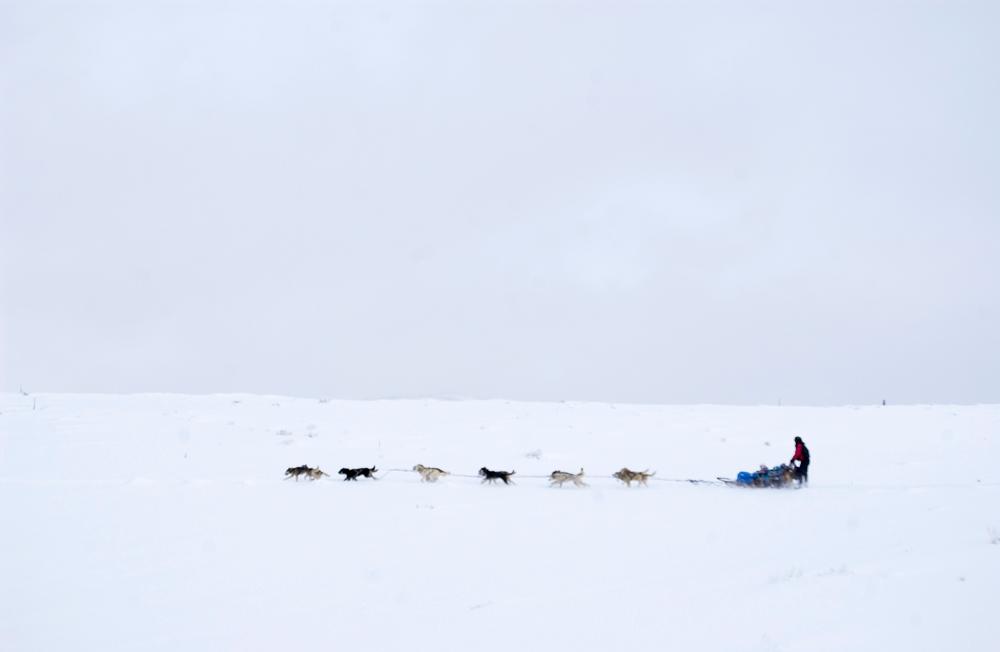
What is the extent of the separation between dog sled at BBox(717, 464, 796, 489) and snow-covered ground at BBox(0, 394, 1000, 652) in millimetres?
504

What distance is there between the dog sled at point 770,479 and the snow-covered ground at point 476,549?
1.65 feet

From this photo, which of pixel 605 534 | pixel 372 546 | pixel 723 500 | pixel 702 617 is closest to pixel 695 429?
pixel 723 500

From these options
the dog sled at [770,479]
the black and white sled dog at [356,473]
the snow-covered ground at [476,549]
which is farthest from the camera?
the black and white sled dog at [356,473]

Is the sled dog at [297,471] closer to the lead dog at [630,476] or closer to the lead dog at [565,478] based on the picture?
the lead dog at [565,478]

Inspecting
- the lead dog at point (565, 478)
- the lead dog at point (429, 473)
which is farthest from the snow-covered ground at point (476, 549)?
the lead dog at point (565, 478)

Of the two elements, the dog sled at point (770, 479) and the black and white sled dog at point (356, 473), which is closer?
the dog sled at point (770, 479)

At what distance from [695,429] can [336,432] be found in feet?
39.7

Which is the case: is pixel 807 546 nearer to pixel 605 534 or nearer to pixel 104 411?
pixel 605 534

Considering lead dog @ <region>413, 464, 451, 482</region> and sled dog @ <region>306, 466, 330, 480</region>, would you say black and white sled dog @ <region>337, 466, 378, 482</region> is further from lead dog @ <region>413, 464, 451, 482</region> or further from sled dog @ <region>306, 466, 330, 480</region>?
lead dog @ <region>413, 464, 451, 482</region>

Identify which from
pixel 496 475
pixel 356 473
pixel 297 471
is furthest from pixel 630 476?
pixel 297 471

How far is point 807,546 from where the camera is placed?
9727 mm

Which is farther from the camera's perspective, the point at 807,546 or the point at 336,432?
the point at 336,432

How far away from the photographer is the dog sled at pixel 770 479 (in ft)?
49.9

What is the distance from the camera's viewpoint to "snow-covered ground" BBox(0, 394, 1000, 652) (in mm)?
6859
